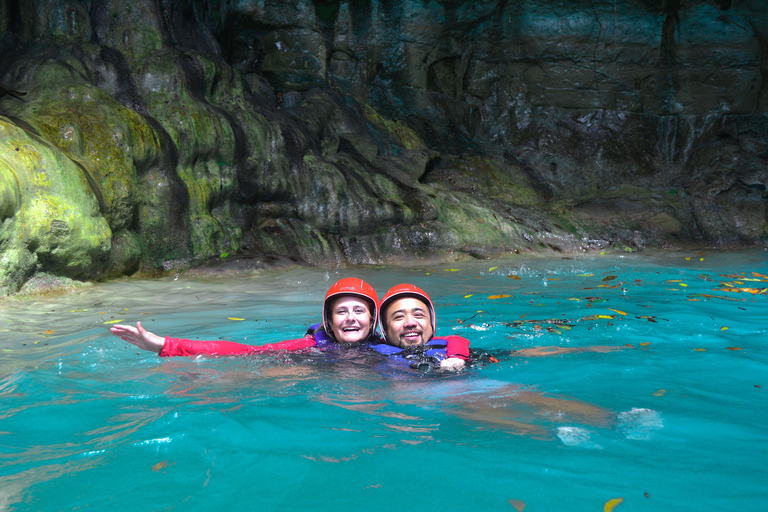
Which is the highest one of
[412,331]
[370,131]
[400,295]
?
[370,131]

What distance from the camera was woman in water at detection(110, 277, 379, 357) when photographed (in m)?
4.20

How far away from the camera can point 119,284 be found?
791cm

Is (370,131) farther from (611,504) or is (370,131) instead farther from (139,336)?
(611,504)

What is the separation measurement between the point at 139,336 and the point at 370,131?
10.9 m

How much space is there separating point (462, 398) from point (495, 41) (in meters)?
14.9

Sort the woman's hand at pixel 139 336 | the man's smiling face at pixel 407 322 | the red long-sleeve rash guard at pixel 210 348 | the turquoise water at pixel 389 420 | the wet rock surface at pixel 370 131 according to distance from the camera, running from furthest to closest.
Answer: the wet rock surface at pixel 370 131, the man's smiling face at pixel 407 322, the red long-sleeve rash guard at pixel 210 348, the woman's hand at pixel 139 336, the turquoise water at pixel 389 420

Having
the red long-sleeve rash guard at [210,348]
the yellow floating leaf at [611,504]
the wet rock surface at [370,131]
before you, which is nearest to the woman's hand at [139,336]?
the red long-sleeve rash guard at [210,348]

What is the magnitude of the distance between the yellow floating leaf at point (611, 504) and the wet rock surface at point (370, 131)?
686 cm

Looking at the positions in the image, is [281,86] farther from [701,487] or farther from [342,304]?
[701,487]

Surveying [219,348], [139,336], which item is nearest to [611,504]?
[219,348]

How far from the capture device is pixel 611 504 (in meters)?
2.02

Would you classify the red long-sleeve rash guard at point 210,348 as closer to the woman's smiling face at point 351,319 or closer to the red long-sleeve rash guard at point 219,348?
the red long-sleeve rash guard at point 219,348

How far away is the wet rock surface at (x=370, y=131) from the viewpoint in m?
8.45

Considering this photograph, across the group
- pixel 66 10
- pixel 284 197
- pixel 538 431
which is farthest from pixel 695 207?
pixel 66 10
